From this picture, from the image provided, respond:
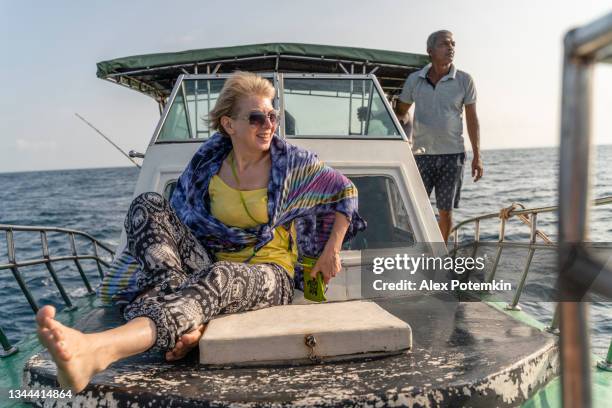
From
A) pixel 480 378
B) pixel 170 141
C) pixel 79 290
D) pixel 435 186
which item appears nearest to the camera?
pixel 480 378

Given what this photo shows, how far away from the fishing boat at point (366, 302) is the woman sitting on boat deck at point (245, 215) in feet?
0.74

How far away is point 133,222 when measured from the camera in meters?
2.96

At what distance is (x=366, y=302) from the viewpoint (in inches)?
115

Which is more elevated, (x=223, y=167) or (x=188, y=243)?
(x=223, y=167)

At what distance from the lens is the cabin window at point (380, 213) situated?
443 centimetres

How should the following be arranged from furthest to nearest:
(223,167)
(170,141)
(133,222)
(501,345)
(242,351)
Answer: (170,141) → (223,167) → (133,222) → (501,345) → (242,351)

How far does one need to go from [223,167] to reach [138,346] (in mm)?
1493

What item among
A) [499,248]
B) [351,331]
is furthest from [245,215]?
[499,248]

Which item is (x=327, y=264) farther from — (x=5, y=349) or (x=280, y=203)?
(x=5, y=349)

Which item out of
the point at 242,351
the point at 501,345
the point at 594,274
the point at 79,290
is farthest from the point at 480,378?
the point at 79,290

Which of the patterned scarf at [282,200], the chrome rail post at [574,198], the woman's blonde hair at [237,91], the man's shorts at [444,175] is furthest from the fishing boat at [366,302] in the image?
the woman's blonde hair at [237,91]

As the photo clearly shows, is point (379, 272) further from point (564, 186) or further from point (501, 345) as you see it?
point (564, 186)

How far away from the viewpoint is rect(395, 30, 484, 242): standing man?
17.6ft

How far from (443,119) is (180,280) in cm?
347
